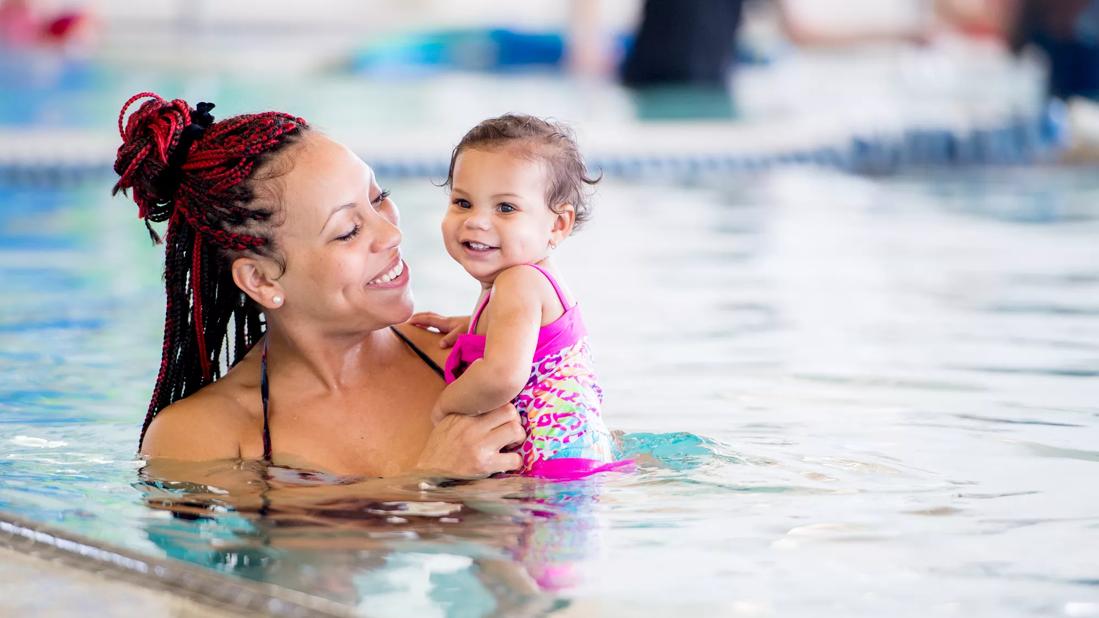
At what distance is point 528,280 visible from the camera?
3.17 metres

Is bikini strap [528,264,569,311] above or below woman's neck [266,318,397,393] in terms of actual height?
above

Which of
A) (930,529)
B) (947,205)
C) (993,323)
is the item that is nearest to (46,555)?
(930,529)

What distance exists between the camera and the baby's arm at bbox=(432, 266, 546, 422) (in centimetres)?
307

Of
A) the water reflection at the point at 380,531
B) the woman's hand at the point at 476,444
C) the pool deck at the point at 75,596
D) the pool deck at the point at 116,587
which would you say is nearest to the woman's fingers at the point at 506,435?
the woman's hand at the point at 476,444

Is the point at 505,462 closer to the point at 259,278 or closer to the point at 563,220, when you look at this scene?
the point at 563,220

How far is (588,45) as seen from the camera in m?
19.6

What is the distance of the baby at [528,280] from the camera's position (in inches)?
124

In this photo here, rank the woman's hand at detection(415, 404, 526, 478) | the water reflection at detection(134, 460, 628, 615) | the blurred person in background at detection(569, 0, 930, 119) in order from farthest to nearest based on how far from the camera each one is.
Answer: the blurred person in background at detection(569, 0, 930, 119)
the woman's hand at detection(415, 404, 526, 478)
the water reflection at detection(134, 460, 628, 615)

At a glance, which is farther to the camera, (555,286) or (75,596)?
(555,286)

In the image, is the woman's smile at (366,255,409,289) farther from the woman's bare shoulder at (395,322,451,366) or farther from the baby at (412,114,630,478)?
the woman's bare shoulder at (395,322,451,366)

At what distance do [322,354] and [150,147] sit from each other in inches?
23.9

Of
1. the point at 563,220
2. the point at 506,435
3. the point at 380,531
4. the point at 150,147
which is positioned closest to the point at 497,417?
the point at 506,435

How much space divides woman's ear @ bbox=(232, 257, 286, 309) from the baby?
400mm

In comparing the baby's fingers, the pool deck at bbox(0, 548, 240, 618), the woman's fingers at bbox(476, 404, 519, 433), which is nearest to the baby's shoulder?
the woman's fingers at bbox(476, 404, 519, 433)
